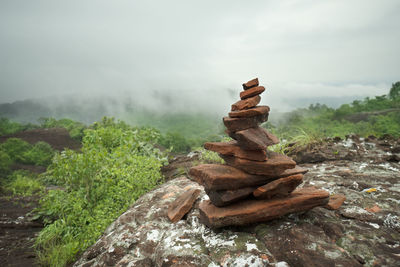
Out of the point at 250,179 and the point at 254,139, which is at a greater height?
the point at 254,139

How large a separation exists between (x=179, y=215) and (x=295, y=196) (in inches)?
85.0

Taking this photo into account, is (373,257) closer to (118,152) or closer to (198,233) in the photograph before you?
(198,233)

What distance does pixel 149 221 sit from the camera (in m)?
4.62

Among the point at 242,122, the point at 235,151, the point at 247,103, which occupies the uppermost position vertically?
the point at 247,103

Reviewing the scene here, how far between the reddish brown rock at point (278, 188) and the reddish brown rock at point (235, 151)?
1.39ft

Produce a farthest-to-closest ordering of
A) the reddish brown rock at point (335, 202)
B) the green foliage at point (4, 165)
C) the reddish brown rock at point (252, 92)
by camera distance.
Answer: the green foliage at point (4, 165)
the reddish brown rock at point (335, 202)
the reddish brown rock at point (252, 92)

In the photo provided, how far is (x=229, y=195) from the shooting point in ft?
11.7

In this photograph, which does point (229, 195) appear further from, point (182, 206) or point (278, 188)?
point (182, 206)

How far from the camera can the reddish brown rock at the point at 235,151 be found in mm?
3637

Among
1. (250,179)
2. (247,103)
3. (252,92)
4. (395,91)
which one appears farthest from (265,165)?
(395,91)

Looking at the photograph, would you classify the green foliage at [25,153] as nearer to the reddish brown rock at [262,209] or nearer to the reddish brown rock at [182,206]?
the reddish brown rock at [182,206]

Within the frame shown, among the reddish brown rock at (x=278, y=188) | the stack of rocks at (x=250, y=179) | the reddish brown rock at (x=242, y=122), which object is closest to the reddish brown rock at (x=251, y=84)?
the stack of rocks at (x=250, y=179)

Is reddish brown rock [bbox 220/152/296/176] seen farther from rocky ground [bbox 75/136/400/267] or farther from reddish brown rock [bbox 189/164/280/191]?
rocky ground [bbox 75/136/400/267]

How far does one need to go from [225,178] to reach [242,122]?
948mm
